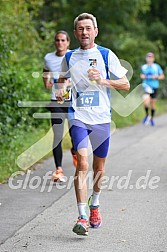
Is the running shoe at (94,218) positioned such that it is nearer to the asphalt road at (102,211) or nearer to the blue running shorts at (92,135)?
the asphalt road at (102,211)

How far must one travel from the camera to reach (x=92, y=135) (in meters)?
6.83

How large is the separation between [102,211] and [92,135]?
1215 mm

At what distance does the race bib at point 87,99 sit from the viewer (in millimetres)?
6684

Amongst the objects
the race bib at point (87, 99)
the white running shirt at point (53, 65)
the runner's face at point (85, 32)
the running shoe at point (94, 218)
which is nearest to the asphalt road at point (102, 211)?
the running shoe at point (94, 218)

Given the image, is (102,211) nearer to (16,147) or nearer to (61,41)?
(61,41)

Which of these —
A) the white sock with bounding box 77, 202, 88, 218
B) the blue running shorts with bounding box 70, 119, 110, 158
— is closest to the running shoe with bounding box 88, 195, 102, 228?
the white sock with bounding box 77, 202, 88, 218

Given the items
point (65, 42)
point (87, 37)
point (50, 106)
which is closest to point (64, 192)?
point (50, 106)

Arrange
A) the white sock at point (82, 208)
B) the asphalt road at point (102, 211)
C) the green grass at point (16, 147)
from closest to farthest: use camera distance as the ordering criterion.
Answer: the asphalt road at point (102, 211) < the white sock at point (82, 208) < the green grass at point (16, 147)

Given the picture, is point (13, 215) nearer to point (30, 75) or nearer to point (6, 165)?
point (6, 165)

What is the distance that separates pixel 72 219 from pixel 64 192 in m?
1.65

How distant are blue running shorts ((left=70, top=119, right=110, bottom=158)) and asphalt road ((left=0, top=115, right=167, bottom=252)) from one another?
762mm

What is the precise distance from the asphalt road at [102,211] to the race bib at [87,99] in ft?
3.89

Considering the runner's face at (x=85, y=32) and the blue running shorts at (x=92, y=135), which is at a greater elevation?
the runner's face at (x=85, y=32)

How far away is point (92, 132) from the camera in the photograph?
22.4ft
